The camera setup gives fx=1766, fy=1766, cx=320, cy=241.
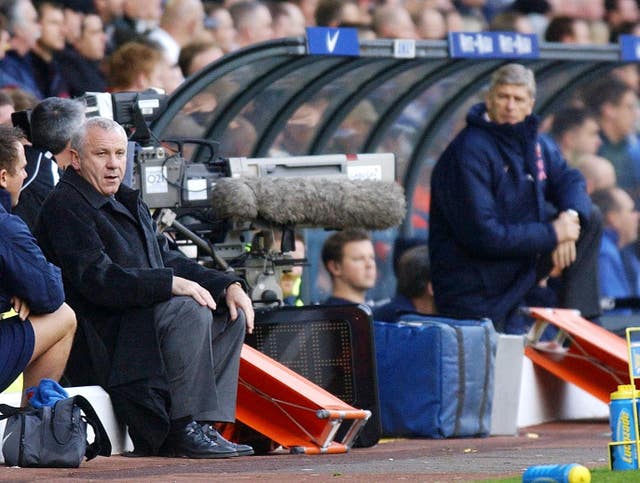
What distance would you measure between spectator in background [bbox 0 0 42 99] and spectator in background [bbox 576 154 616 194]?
222 inches

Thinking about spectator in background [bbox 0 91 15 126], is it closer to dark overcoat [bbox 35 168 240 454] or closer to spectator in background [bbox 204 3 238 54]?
dark overcoat [bbox 35 168 240 454]

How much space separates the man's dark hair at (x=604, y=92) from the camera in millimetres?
15016

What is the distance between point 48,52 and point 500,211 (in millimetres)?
3082

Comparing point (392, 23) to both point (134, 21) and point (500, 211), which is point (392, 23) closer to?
point (134, 21)

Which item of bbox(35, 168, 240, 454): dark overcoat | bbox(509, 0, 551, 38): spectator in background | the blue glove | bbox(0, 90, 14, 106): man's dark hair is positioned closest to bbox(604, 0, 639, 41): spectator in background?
bbox(509, 0, 551, 38): spectator in background

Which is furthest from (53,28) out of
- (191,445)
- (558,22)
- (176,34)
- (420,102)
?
(558,22)

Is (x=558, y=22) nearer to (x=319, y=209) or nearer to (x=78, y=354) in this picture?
(x=319, y=209)

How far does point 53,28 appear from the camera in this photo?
11180mm

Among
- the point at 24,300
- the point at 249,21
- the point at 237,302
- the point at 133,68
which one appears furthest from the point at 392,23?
the point at 24,300

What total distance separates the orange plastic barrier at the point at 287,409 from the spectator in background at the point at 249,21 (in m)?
4.70

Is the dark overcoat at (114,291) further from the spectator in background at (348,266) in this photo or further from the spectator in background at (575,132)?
the spectator in background at (575,132)

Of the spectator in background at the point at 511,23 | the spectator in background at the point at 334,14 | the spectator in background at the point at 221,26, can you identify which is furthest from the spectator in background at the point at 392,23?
the spectator in background at the point at 221,26

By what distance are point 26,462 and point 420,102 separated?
623 centimetres

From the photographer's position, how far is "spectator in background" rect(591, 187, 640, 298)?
1493 cm
